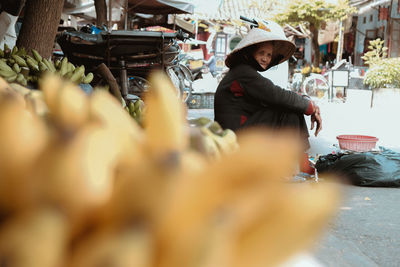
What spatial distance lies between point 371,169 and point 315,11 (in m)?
16.9

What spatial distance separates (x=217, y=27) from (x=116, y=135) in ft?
78.1

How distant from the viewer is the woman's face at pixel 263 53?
4105mm

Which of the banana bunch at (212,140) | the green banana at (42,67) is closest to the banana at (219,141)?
the banana bunch at (212,140)

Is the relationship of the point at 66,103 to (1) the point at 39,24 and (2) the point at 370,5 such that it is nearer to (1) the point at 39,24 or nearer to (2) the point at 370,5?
(1) the point at 39,24

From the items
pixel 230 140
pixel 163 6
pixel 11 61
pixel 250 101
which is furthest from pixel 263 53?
pixel 163 6

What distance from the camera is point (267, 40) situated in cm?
396

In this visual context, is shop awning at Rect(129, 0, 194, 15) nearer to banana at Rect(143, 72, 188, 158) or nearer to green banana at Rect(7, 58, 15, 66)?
green banana at Rect(7, 58, 15, 66)

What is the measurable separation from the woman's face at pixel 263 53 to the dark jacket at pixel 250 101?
5.9 inches

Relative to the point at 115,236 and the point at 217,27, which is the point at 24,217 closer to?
the point at 115,236

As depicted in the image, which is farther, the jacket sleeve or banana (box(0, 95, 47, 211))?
the jacket sleeve

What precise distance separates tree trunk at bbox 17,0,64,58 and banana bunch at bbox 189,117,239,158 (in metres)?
3.70

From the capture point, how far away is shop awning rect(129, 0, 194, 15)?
10.6m

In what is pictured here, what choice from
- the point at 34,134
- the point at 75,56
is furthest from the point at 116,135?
the point at 75,56

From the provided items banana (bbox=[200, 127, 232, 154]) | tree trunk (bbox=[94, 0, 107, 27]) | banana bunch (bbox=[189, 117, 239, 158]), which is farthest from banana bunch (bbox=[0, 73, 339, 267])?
tree trunk (bbox=[94, 0, 107, 27])
